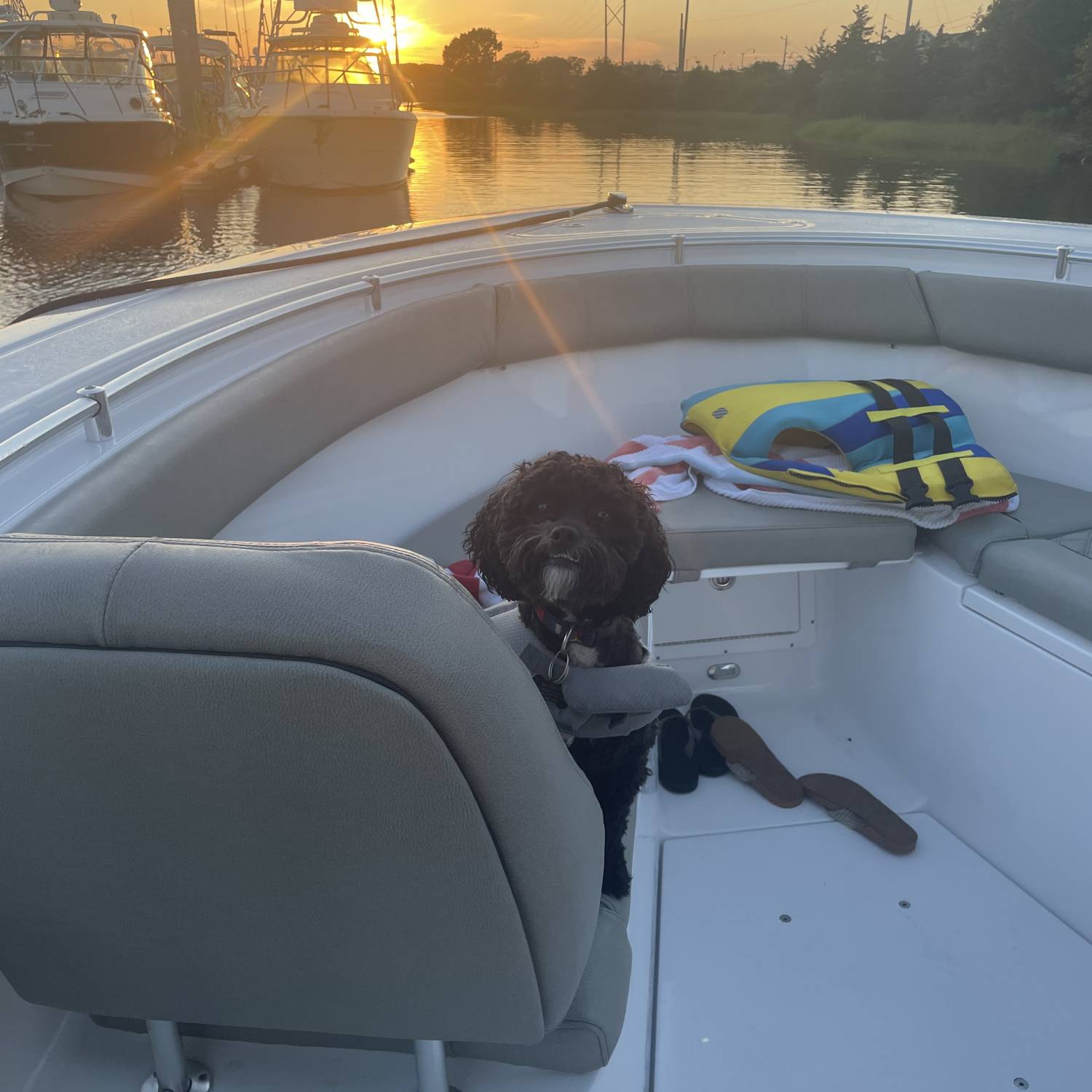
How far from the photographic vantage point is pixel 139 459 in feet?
3.57

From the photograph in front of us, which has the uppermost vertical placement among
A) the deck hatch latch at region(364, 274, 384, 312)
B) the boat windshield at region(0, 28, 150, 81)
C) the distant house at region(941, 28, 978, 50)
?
the distant house at region(941, 28, 978, 50)

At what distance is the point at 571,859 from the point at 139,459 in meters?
0.77

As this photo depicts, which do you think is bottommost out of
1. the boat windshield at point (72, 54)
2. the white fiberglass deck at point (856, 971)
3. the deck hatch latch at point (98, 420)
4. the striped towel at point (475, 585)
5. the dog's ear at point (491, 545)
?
the white fiberglass deck at point (856, 971)

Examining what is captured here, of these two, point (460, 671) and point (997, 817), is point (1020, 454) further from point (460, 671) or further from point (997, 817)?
point (460, 671)

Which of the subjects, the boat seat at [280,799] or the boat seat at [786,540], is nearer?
the boat seat at [280,799]

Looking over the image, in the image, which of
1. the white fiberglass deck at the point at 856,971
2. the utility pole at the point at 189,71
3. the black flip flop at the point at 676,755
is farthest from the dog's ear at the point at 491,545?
the utility pole at the point at 189,71

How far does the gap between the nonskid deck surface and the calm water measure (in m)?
7.62

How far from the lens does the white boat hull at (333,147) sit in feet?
60.3

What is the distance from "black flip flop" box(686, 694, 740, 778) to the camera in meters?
1.89

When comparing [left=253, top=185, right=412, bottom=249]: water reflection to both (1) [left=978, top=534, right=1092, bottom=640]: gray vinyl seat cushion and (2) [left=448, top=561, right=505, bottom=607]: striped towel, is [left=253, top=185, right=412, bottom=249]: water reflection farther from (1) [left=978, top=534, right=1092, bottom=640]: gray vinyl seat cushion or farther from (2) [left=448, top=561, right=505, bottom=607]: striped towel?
(1) [left=978, top=534, right=1092, bottom=640]: gray vinyl seat cushion

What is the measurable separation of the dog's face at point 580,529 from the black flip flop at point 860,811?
67 cm

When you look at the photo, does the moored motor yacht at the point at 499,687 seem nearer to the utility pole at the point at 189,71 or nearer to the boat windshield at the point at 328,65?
the boat windshield at the point at 328,65

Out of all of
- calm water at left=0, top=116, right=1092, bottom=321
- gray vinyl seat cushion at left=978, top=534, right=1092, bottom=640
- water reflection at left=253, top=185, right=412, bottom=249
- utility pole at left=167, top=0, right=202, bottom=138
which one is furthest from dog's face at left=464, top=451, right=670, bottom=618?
utility pole at left=167, top=0, right=202, bottom=138

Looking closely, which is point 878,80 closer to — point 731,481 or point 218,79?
point 218,79
